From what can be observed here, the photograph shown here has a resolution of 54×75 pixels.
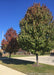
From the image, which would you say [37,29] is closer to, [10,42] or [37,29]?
[37,29]

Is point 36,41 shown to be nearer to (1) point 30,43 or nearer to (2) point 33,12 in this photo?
(1) point 30,43

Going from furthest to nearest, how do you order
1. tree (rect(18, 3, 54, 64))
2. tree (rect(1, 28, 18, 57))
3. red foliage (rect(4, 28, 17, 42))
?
red foliage (rect(4, 28, 17, 42)), tree (rect(1, 28, 18, 57)), tree (rect(18, 3, 54, 64))

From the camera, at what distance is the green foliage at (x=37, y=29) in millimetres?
11344

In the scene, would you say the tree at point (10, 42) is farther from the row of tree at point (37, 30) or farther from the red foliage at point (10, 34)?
the row of tree at point (37, 30)

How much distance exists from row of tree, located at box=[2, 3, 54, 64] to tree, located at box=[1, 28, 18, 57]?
6.31 metres

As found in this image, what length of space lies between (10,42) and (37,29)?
846cm

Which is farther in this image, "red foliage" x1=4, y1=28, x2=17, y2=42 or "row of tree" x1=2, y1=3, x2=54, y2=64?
"red foliage" x1=4, y1=28, x2=17, y2=42

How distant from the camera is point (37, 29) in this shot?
460 inches

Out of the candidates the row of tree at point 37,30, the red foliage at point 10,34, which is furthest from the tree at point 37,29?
the red foliage at point 10,34

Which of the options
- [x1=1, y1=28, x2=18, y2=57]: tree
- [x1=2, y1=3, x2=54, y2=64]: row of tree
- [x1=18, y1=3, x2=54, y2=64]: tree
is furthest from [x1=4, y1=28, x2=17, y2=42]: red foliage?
[x1=18, y1=3, x2=54, y2=64]: tree

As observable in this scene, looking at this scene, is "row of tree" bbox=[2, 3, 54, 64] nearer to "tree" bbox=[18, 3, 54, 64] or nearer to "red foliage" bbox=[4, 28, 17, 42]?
"tree" bbox=[18, 3, 54, 64]

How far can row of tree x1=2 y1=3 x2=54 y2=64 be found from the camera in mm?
11359

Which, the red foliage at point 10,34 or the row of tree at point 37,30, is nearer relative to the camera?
the row of tree at point 37,30

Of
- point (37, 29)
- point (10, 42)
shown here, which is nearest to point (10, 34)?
point (10, 42)
